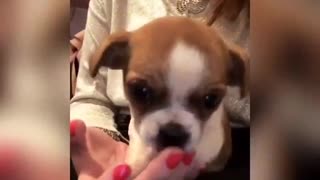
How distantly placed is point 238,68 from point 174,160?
136 mm

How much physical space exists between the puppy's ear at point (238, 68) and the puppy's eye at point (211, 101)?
0.02 metres

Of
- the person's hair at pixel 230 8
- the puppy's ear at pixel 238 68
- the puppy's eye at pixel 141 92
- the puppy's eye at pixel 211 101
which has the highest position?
the person's hair at pixel 230 8

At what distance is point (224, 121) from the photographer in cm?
59

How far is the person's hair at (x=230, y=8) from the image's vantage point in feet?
1.96

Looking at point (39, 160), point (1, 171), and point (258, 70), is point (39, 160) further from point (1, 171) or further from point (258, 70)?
point (258, 70)

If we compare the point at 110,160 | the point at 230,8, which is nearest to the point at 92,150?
the point at 110,160

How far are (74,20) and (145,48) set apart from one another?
0.10 m

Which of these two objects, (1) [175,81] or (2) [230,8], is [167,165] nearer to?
(1) [175,81]

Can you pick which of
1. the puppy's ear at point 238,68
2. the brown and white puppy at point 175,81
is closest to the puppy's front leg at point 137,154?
the brown and white puppy at point 175,81

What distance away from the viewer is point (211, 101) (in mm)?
580

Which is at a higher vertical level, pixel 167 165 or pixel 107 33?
pixel 107 33

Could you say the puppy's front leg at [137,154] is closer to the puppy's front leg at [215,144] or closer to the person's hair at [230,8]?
the puppy's front leg at [215,144]

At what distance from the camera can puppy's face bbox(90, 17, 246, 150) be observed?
0.56 m

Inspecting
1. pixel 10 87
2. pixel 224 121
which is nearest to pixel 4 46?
pixel 10 87
